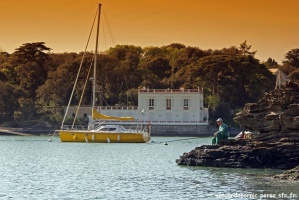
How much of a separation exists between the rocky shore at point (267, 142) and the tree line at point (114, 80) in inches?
2531

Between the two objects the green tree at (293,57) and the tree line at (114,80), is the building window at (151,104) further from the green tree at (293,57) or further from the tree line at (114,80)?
the green tree at (293,57)

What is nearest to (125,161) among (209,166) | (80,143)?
(209,166)

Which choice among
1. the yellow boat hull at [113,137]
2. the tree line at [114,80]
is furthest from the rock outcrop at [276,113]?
the tree line at [114,80]

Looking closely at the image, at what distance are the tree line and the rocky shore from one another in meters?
64.3

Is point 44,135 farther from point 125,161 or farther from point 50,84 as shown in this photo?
point 125,161

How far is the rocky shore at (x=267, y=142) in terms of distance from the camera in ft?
125

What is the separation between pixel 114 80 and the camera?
111m

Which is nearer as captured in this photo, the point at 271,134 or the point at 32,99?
the point at 271,134

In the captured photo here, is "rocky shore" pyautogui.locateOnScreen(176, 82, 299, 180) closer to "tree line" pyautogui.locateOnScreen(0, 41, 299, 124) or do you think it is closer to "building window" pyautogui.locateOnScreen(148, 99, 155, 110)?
"tree line" pyautogui.locateOnScreen(0, 41, 299, 124)

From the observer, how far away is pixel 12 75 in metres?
116

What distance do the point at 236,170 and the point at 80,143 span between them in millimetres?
36427

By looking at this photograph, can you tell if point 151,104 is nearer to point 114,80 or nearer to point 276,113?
point 114,80

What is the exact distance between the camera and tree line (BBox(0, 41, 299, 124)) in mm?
106875

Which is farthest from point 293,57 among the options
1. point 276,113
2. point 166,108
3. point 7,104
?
point 276,113
